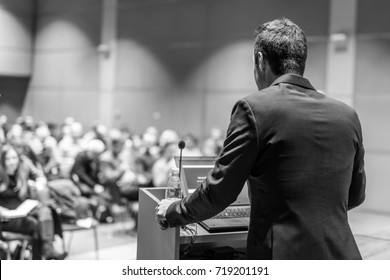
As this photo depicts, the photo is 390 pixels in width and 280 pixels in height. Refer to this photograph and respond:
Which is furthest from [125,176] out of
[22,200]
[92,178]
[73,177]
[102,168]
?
[22,200]

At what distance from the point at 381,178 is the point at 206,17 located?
15.8 feet

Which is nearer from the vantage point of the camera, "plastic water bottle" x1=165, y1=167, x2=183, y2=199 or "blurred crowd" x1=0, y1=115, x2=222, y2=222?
"plastic water bottle" x1=165, y1=167, x2=183, y2=199

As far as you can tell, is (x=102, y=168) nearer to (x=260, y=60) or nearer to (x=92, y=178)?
(x=92, y=178)

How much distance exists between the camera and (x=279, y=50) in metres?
1.58

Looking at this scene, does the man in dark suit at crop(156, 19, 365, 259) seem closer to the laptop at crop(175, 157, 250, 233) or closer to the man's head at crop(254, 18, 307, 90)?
the man's head at crop(254, 18, 307, 90)

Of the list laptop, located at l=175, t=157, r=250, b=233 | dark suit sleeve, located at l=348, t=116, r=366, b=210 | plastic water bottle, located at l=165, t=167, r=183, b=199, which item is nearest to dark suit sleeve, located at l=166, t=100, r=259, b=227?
dark suit sleeve, located at l=348, t=116, r=366, b=210

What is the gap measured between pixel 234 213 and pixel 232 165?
2.86 ft

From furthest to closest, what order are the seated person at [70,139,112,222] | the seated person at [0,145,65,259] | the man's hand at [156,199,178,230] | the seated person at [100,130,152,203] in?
the seated person at [100,130,152,203], the seated person at [70,139,112,222], the seated person at [0,145,65,259], the man's hand at [156,199,178,230]

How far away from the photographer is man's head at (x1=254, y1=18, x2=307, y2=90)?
62.1 inches

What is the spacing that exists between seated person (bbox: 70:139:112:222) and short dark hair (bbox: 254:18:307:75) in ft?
17.4

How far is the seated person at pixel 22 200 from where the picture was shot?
444 centimetres

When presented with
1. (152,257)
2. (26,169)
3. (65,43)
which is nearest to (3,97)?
(65,43)

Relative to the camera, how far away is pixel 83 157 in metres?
A: 6.84
